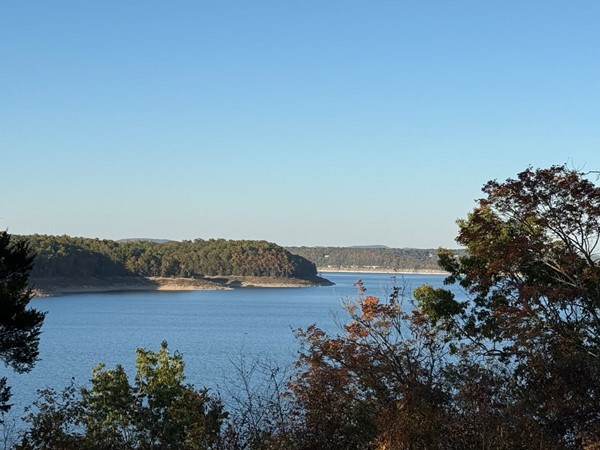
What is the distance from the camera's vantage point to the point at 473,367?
46.2 feet

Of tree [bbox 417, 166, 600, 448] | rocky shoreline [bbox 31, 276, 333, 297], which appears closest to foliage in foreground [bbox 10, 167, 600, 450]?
tree [bbox 417, 166, 600, 448]

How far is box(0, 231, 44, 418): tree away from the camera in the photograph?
14688 millimetres

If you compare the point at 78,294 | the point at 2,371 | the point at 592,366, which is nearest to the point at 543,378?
the point at 592,366

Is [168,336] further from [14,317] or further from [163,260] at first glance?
[163,260]

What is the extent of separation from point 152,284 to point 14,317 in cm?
13308

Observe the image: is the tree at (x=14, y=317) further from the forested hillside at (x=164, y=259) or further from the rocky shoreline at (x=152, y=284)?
the forested hillside at (x=164, y=259)

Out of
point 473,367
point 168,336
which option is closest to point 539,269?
point 473,367

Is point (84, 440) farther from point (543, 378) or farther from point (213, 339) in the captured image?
point (213, 339)

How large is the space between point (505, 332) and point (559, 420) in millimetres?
4819

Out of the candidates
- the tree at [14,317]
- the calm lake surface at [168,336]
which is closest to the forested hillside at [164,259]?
the calm lake surface at [168,336]

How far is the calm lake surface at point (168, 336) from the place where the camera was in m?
30.5

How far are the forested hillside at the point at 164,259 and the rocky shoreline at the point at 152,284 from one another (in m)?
1.75

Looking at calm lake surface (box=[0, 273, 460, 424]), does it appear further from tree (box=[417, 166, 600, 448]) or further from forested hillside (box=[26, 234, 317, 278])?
forested hillside (box=[26, 234, 317, 278])

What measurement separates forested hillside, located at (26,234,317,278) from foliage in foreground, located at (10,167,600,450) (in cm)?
11224
